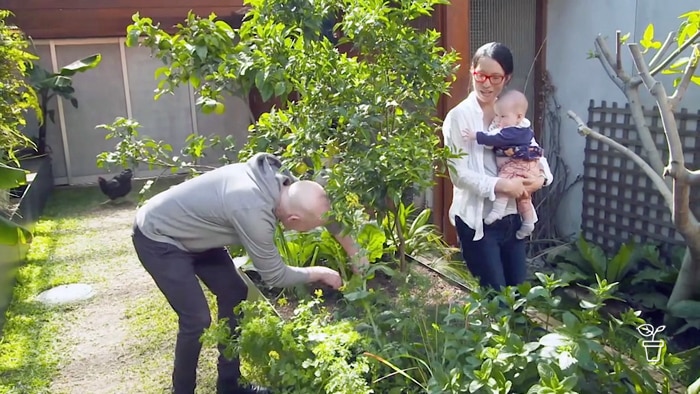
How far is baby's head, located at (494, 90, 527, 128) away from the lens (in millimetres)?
3008

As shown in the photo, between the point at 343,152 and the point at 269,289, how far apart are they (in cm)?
134

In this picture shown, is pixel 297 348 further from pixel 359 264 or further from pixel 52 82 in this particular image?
pixel 52 82

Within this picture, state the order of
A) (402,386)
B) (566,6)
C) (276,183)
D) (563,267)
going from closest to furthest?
(402,386) → (276,183) → (563,267) → (566,6)

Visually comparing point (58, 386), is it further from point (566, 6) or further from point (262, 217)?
point (566, 6)

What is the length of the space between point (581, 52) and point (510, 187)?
10.6 feet

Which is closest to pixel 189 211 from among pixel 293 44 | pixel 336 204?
pixel 336 204

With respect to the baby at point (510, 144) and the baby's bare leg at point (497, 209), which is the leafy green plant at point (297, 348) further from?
the baby at point (510, 144)

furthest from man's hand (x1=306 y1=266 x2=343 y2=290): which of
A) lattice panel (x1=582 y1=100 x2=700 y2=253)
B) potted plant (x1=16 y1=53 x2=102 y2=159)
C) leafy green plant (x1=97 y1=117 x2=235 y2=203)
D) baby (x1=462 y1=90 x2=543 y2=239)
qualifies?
potted plant (x1=16 y1=53 x2=102 y2=159)

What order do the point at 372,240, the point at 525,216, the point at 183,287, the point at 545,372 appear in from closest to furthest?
1. the point at 545,372
2. the point at 183,287
3. the point at 525,216
4. the point at 372,240

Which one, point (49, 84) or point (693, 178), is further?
point (49, 84)

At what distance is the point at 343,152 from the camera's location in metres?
2.96

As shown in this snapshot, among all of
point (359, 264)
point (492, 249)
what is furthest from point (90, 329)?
point (492, 249)

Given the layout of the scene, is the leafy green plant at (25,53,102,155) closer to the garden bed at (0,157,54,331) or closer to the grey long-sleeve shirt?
the garden bed at (0,157,54,331)

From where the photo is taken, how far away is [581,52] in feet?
18.4
